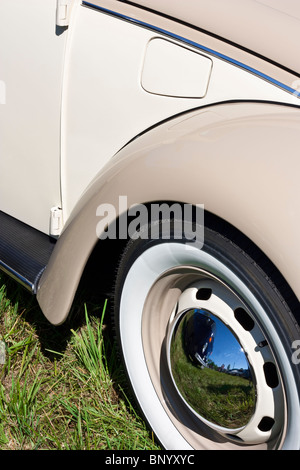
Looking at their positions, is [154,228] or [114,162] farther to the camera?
[114,162]

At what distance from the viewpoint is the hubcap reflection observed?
1682mm

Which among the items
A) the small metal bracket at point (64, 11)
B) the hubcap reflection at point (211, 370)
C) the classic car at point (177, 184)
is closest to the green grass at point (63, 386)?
the classic car at point (177, 184)

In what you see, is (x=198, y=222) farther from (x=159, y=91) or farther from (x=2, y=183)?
(x=2, y=183)

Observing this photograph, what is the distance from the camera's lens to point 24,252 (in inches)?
87.8

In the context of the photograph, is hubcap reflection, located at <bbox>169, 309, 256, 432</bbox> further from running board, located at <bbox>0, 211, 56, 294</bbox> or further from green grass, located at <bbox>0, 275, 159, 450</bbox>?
running board, located at <bbox>0, 211, 56, 294</bbox>

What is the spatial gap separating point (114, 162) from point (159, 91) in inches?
9.1

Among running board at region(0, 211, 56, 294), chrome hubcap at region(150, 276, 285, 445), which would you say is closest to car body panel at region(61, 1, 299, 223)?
running board at region(0, 211, 56, 294)

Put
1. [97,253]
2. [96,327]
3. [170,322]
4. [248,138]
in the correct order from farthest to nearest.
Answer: [96,327]
[97,253]
[170,322]
[248,138]

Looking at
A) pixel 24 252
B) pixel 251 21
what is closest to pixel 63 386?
pixel 24 252

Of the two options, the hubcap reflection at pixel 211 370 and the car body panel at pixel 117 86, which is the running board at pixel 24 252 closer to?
the car body panel at pixel 117 86

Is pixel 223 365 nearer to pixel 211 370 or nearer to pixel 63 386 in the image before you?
pixel 211 370

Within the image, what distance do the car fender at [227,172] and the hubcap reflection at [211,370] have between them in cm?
33
